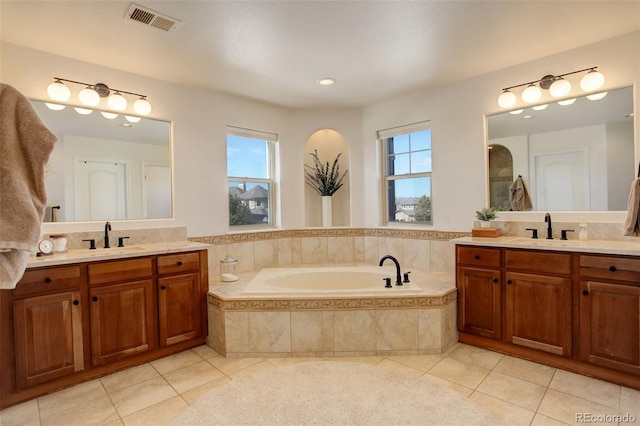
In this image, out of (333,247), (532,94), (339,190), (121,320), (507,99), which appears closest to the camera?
(121,320)

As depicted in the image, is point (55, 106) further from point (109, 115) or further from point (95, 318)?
point (95, 318)

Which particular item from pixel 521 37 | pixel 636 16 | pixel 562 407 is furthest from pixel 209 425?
pixel 636 16

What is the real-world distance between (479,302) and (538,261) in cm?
56

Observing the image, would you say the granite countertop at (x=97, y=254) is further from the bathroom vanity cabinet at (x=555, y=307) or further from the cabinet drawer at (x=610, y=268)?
the cabinet drawer at (x=610, y=268)

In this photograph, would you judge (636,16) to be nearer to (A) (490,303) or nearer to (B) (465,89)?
(B) (465,89)

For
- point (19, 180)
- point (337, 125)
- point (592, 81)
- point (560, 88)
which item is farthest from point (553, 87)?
point (19, 180)

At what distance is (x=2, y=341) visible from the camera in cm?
195

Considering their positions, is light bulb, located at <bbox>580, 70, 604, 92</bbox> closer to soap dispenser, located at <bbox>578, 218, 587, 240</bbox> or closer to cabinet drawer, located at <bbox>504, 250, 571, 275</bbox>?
soap dispenser, located at <bbox>578, 218, 587, 240</bbox>

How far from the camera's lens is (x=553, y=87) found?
273 cm

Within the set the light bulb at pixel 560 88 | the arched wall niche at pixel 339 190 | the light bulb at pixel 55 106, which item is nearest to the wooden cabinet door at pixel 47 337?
the light bulb at pixel 55 106

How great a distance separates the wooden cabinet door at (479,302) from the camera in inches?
102

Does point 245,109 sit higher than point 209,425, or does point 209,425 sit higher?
point 245,109

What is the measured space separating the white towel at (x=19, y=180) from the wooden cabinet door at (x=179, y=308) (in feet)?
4.48

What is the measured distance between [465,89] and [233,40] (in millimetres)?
2295
